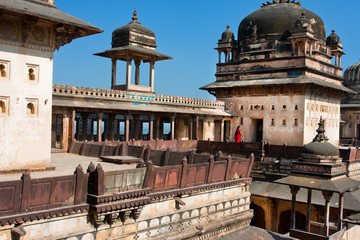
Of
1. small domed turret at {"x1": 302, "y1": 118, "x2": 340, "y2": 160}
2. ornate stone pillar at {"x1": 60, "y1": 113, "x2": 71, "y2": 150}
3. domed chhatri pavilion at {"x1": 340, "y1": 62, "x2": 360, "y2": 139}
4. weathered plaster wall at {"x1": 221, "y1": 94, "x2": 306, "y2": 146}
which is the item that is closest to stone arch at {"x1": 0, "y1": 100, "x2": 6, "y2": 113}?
ornate stone pillar at {"x1": 60, "y1": 113, "x2": 71, "y2": 150}

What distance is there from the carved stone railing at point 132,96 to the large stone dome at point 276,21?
6.32 m

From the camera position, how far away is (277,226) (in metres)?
18.2

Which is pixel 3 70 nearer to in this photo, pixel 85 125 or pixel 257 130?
pixel 85 125

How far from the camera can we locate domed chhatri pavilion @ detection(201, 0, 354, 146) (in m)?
25.6

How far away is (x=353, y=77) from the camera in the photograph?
40.5m

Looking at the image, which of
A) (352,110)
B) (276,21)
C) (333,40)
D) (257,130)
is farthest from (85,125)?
(352,110)

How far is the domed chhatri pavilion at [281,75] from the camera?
25609 mm

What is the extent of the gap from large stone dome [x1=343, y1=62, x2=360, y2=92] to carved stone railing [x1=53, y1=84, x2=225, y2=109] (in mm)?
19509

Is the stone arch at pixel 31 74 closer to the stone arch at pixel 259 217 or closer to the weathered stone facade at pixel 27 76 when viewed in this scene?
the weathered stone facade at pixel 27 76

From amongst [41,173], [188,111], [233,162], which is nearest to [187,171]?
[233,162]

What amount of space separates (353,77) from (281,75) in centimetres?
1819

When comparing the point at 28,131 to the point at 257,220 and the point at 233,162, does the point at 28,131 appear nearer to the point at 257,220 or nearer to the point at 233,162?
the point at 233,162

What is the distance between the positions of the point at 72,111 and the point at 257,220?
10.7m

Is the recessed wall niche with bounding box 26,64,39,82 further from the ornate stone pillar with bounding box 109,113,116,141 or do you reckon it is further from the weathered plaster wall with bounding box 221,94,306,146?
the weathered plaster wall with bounding box 221,94,306,146
